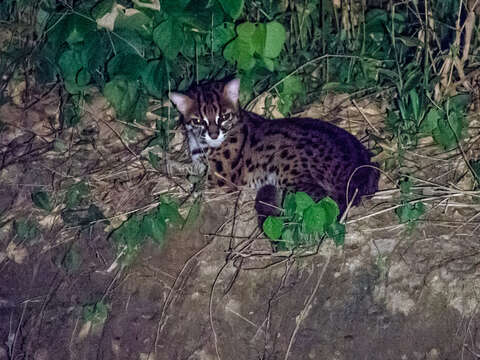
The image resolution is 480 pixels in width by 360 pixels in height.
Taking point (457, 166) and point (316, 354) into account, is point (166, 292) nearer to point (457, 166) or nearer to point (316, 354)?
point (316, 354)

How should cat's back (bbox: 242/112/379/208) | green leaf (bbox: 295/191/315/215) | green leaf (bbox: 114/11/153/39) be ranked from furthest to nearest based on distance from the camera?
1. cat's back (bbox: 242/112/379/208)
2. green leaf (bbox: 114/11/153/39)
3. green leaf (bbox: 295/191/315/215)

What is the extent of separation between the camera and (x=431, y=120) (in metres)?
4.62

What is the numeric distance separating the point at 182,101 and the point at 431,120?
1.74m

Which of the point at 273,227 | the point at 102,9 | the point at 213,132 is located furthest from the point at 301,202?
the point at 102,9

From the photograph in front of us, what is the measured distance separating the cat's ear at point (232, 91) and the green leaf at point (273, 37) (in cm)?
33

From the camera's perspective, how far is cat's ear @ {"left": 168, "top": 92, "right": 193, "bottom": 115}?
15.6ft

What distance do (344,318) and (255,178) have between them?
4.84 ft

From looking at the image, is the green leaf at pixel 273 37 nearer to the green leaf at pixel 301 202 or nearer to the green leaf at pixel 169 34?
the green leaf at pixel 169 34

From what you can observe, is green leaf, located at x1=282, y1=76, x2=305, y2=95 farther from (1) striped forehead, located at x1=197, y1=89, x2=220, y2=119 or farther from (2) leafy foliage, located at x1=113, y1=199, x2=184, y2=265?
(2) leafy foliage, located at x1=113, y1=199, x2=184, y2=265

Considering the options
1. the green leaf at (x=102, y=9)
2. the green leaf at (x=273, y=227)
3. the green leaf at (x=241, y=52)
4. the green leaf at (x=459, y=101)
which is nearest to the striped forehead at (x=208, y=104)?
the green leaf at (x=241, y=52)

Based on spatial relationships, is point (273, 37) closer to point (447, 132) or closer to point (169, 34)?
point (169, 34)

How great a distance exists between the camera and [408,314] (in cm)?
374

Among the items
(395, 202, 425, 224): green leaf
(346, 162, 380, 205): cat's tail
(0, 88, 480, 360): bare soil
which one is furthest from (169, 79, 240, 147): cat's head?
(395, 202, 425, 224): green leaf

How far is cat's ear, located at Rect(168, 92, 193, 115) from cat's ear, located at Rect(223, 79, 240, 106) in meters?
0.26
